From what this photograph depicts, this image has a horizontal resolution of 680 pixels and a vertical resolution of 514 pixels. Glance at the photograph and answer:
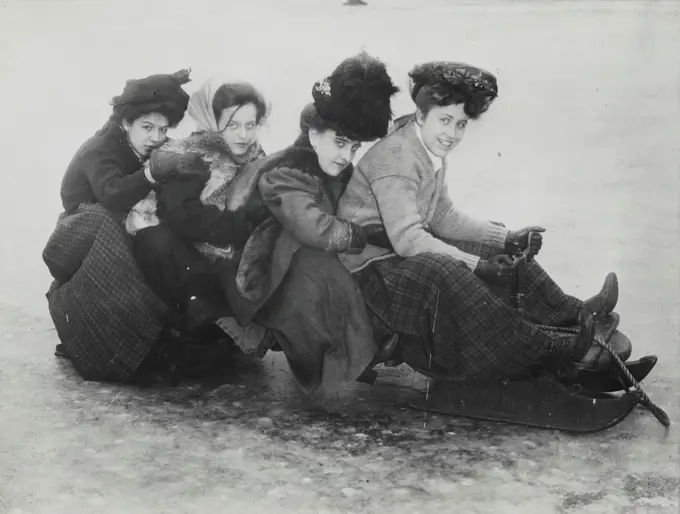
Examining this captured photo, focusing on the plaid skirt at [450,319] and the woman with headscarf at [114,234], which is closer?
the plaid skirt at [450,319]

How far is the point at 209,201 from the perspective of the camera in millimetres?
3236

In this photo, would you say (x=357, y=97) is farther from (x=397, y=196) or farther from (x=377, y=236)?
(x=377, y=236)

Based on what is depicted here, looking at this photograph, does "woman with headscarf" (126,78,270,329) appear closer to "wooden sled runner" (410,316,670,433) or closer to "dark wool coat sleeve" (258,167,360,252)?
"dark wool coat sleeve" (258,167,360,252)

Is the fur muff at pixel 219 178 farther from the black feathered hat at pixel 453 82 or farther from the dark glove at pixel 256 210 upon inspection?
the black feathered hat at pixel 453 82

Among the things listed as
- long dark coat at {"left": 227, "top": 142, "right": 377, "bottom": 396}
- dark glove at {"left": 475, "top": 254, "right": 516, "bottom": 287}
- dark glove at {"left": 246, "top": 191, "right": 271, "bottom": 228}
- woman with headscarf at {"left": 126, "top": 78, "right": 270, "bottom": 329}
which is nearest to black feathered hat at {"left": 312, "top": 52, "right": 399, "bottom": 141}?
long dark coat at {"left": 227, "top": 142, "right": 377, "bottom": 396}

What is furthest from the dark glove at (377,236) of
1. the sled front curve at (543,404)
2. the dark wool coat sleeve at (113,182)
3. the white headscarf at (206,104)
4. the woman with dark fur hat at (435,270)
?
the dark wool coat sleeve at (113,182)

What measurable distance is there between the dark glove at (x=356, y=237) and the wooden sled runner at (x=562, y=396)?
0.49 metres

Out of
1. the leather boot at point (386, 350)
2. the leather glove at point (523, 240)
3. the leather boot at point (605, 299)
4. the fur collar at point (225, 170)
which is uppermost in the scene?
the fur collar at point (225, 170)

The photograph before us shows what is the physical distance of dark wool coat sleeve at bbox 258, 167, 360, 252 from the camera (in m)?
3.08

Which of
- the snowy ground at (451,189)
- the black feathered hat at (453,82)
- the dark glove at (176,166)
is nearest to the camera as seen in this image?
the snowy ground at (451,189)

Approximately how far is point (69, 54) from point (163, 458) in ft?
4.88

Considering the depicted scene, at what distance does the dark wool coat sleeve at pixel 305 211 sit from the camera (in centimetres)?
308

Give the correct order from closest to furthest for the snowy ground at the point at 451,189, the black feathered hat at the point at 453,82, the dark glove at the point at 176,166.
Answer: the snowy ground at the point at 451,189, the black feathered hat at the point at 453,82, the dark glove at the point at 176,166

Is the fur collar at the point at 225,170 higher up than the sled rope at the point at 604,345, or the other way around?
the fur collar at the point at 225,170
